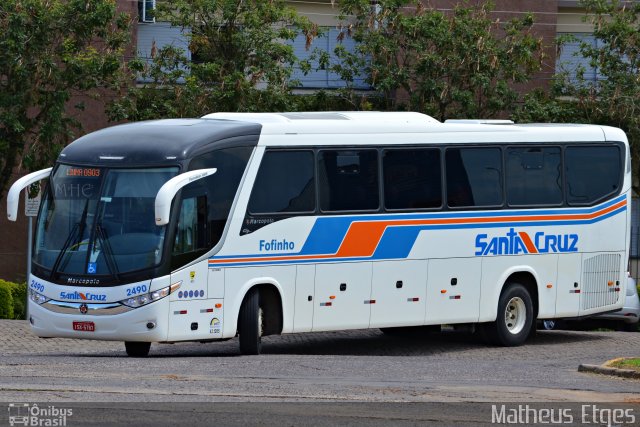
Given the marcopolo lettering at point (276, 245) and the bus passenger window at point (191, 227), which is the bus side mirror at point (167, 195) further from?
the marcopolo lettering at point (276, 245)

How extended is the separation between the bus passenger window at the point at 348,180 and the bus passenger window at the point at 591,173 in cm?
383

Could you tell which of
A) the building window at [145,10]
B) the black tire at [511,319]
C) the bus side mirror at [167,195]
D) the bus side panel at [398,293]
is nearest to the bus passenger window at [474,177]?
the bus side panel at [398,293]

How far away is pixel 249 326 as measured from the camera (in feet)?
61.3

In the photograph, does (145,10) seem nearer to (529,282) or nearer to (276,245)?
(529,282)

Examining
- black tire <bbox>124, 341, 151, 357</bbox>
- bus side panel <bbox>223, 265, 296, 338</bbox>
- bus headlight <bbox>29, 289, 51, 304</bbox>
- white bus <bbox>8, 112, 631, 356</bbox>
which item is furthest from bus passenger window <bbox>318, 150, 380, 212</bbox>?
bus headlight <bbox>29, 289, 51, 304</bbox>

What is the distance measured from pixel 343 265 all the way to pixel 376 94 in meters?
13.2

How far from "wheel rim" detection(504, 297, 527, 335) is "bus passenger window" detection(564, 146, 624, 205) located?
1836mm

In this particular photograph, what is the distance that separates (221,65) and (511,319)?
10400 millimetres

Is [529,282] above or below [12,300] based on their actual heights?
above

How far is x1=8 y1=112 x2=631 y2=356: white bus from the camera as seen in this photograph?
58.9 ft

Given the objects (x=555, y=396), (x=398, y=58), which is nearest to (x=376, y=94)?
(x=398, y=58)

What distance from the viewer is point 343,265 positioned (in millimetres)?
19734

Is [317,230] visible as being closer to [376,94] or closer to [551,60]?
[376,94]

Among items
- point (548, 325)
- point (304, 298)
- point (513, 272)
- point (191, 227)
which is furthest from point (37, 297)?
point (548, 325)
